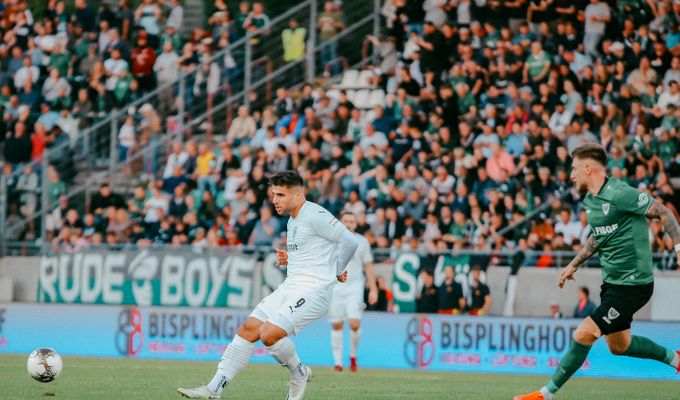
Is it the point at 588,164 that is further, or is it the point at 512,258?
the point at 512,258

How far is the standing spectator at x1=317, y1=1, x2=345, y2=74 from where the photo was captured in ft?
93.6

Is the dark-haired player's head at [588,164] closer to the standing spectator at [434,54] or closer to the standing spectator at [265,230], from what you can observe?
the standing spectator at [265,230]

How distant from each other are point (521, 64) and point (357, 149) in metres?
3.54

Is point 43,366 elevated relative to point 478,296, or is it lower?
lower

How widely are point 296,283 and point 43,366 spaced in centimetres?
324

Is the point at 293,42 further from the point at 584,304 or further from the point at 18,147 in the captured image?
the point at 584,304

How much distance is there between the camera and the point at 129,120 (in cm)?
2703

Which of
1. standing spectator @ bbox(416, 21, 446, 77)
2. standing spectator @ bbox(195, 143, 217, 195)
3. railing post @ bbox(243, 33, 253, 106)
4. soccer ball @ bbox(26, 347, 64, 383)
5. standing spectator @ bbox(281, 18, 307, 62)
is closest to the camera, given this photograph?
soccer ball @ bbox(26, 347, 64, 383)

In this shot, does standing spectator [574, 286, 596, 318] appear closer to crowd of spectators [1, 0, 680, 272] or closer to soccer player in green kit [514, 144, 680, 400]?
crowd of spectators [1, 0, 680, 272]

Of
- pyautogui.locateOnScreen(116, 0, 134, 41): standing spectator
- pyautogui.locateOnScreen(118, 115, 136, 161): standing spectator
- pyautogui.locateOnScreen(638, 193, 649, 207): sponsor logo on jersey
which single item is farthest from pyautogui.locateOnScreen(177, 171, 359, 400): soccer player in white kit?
pyautogui.locateOnScreen(116, 0, 134, 41): standing spectator

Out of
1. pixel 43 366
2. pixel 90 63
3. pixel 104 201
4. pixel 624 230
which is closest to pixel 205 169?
pixel 104 201

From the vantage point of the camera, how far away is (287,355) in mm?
11477

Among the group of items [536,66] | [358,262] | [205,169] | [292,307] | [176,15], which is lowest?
[292,307]

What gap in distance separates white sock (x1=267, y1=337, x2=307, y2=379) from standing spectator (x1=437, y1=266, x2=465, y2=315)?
29.6 feet
